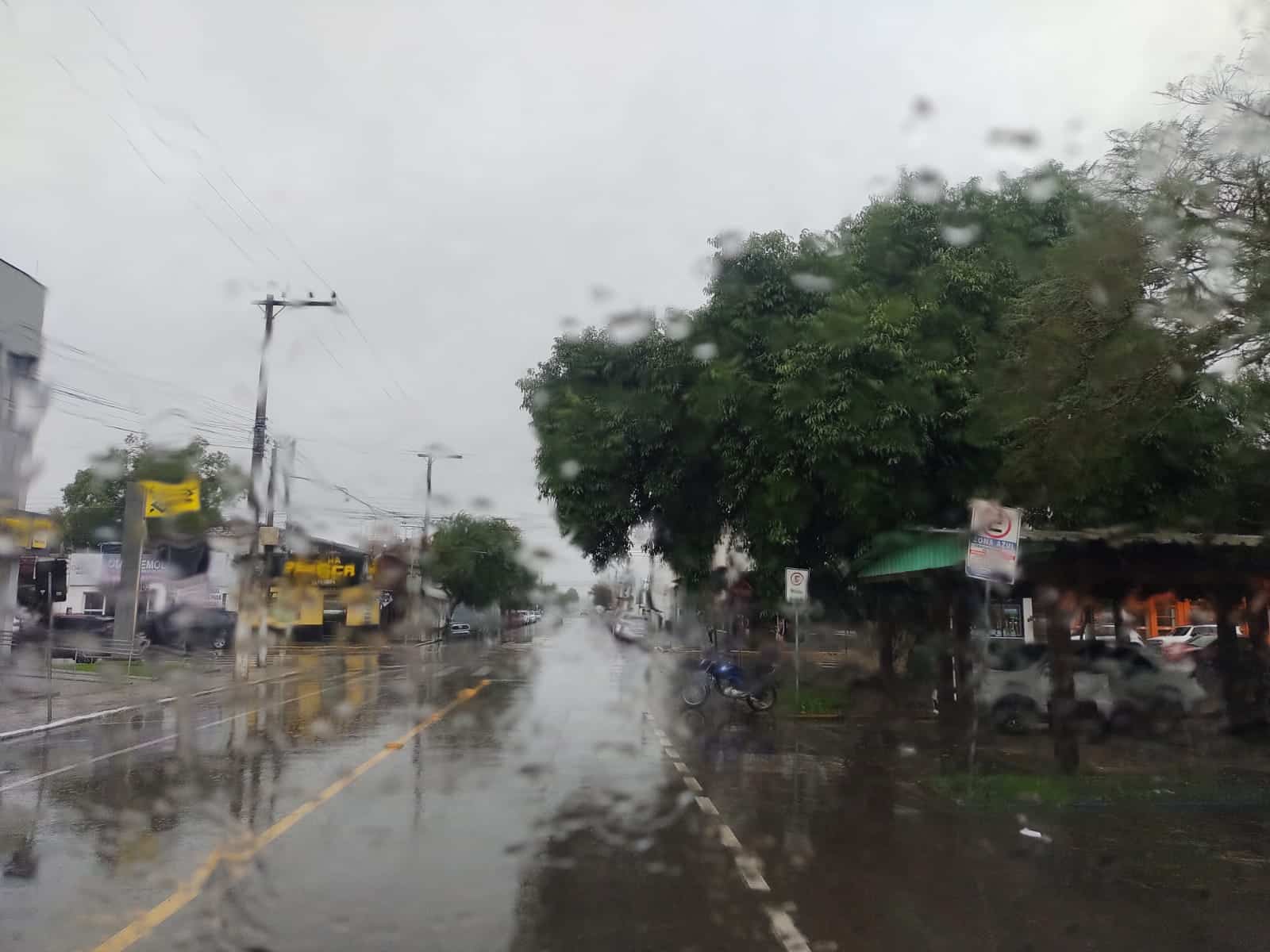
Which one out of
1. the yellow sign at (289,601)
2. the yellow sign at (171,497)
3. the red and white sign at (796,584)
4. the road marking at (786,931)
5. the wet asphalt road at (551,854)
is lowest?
the wet asphalt road at (551,854)

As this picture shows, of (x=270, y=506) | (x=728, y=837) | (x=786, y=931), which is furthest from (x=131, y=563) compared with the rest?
(x=786, y=931)

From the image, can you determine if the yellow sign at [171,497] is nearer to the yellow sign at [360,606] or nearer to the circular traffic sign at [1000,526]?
the yellow sign at [360,606]

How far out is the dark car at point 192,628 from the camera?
34.5 metres

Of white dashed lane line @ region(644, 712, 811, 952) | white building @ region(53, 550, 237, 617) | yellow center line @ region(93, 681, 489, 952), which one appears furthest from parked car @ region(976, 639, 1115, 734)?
white building @ region(53, 550, 237, 617)

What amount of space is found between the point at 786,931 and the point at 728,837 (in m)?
2.60

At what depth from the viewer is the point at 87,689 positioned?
956 inches

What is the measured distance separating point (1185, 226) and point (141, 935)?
1106cm

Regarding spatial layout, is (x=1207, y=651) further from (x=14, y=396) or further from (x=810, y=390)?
(x=14, y=396)

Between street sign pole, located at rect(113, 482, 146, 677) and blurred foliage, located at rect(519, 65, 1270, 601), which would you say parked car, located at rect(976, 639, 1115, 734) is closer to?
blurred foliage, located at rect(519, 65, 1270, 601)

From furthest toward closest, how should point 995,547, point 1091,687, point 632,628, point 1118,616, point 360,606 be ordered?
1. point 632,628
2. point 360,606
3. point 1118,616
4. point 1091,687
5. point 995,547

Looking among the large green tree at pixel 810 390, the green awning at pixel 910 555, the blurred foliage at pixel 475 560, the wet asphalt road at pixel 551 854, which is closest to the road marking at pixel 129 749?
the wet asphalt road at pixel 551 854

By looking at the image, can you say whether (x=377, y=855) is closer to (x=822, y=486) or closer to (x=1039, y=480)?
(x=1039, y=480)

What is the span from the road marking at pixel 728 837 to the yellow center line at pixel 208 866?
11.5 feet

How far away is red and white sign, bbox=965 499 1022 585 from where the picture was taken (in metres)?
11.3
